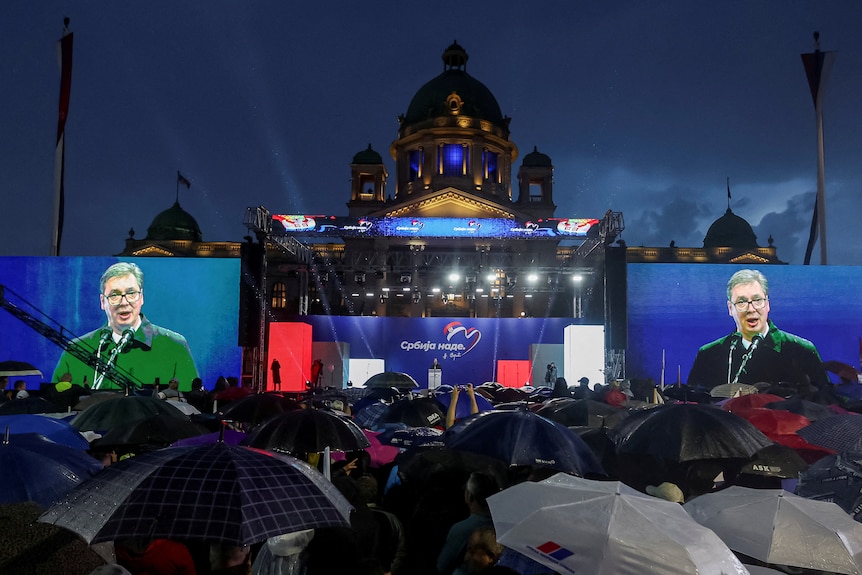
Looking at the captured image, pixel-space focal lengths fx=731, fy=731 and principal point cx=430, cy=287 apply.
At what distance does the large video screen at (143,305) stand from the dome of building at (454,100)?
40.6 metres

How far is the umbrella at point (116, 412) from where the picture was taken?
9453 millimetres

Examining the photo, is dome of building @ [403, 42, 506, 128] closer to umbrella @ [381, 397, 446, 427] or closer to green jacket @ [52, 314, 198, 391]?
green jacket @ [52, 314, 198, 391]

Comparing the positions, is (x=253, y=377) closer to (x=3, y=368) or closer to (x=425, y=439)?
(x=3, y=368)

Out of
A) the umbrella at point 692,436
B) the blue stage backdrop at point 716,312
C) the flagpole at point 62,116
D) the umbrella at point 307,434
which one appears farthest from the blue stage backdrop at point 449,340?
the umbrella at point 307,434

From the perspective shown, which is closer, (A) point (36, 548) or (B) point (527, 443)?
(A) point (36, 548)

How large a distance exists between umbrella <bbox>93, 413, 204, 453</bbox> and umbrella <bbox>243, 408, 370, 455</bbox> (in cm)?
114

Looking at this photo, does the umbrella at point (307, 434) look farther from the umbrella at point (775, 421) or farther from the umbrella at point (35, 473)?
the umbrella at point (775, 421)

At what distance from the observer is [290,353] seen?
3328cm

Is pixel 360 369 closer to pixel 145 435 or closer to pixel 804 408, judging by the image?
pixel 804 408

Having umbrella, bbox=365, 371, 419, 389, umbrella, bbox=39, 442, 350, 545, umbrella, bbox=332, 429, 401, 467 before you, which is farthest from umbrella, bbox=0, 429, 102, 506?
umbrella, bbox=365, 371, 419, 389

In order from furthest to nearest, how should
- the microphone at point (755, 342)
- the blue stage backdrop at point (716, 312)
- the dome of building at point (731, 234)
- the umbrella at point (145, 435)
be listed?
1. the dome of building at point (731, 234)
2. the blue stage backdrop at point (716, 312)
3. the microphone at point (755, 342)
4. the umbrella at point (145, 435)

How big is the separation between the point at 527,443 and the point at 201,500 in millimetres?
3665

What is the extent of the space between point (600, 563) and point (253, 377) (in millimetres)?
28208

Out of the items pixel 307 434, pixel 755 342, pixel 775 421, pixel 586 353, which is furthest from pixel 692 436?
pixel 755 342
